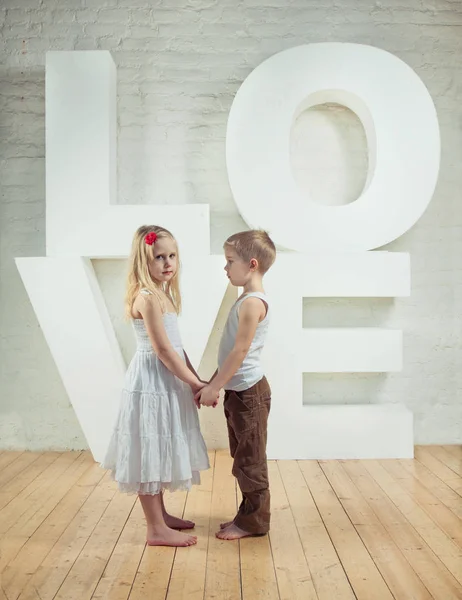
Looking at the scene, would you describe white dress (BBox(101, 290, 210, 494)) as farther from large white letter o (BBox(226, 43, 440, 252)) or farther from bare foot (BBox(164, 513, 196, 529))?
large white letter o (BBox(226, 43, 440, 252))

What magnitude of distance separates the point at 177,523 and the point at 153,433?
1.39ft

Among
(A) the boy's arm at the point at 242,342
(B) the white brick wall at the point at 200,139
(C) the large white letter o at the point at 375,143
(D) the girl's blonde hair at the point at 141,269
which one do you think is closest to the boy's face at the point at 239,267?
(A) the boy's arm at the point at 242,342

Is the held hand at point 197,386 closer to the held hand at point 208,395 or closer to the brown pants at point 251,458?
the held hand at point 208,395

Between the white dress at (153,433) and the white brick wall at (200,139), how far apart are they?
4.44 feet

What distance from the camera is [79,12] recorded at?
3688mm

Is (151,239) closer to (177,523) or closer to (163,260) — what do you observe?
(163,260)

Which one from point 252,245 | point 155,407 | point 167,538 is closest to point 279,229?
point 252,245

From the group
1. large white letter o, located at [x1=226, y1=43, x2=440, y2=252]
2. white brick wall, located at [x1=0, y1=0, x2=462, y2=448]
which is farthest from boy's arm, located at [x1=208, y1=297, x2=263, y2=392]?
white brick wall, located at [x1=0, y1=0, x2=462, y2=448]

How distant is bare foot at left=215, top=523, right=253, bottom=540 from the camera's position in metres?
2.33

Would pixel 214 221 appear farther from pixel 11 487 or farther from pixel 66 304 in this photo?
pixel 11 487

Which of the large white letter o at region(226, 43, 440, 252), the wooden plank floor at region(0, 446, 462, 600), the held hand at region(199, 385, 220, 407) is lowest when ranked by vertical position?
the wooden plank floor at region(0, 446, 462, 600)

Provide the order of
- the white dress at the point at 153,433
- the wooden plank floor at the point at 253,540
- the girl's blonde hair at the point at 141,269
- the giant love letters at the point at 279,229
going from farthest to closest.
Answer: the giant love letters at the point at 279,229 < the girl's blonde hair at the point at 141,269 < the white dress at the point at 153,433 < the wooden plank floor at the point at 253,540

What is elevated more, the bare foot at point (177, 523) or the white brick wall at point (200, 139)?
the white brick wall at point (200, 139)

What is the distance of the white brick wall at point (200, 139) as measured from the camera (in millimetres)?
3689
